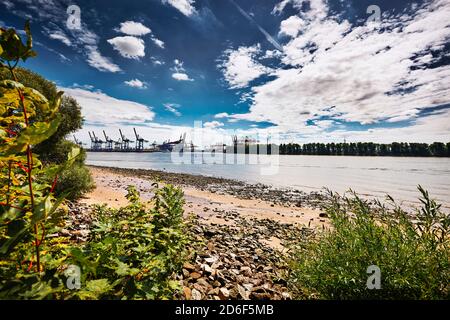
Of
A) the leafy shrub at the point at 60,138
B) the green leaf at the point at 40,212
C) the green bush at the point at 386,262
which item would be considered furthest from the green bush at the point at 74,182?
the green leaf at the point at 40,212

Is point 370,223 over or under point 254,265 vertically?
over

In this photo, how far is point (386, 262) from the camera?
3180mm

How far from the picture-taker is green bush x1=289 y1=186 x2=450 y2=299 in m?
2.94

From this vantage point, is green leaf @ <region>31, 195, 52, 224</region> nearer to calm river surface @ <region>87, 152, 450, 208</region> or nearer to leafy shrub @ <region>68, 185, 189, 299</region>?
leafy shrub @ <region>68, 185, 189, 299</region>

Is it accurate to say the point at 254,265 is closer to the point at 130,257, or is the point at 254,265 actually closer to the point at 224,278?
the point at 224,278

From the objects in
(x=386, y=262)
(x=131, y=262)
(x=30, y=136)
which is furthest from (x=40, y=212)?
(x=386, y=262)

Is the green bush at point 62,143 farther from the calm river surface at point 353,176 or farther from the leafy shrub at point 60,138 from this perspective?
the calm river surface at point 353,176

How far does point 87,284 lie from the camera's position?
5.15 feet

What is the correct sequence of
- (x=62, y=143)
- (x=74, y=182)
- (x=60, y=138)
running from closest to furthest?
(x=74, y=182)
(x=62, y=143)
(x=60, y=138)

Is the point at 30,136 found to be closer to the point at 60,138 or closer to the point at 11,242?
the point at 11,242

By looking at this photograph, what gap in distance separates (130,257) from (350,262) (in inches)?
123

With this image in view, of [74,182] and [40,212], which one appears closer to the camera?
[40,212]

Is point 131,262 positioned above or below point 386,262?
above
